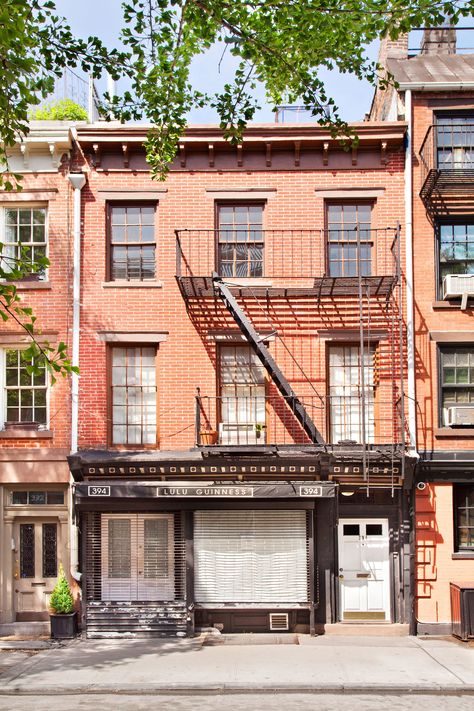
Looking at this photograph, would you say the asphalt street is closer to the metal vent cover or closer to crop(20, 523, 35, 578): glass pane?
the metal vent cover

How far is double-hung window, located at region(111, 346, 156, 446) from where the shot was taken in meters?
18.1

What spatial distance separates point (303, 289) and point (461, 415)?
162 inches

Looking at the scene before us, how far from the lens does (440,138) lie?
18312mm

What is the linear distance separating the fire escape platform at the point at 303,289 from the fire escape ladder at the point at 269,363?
0.44 metres

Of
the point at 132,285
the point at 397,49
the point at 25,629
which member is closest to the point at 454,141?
the point at 397,49

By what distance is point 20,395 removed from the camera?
59.6 ft

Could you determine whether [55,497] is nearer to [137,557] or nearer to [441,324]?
[137,557]

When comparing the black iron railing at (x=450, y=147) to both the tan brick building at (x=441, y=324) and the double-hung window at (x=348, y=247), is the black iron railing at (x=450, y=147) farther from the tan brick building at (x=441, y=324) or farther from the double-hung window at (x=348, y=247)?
the double-hung window at (x=348, y=247)

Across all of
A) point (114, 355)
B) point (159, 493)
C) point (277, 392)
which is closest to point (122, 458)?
point (159, 493)

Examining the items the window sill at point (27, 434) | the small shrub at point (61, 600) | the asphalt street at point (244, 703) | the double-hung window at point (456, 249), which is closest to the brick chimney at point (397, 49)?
the double-hung window at point (456, 249)

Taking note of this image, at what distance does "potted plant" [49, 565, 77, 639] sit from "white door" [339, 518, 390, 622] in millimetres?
5424

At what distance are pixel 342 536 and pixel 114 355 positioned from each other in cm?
608

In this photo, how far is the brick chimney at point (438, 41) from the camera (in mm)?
21047

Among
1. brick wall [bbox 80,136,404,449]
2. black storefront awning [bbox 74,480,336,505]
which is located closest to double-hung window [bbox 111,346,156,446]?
brick wall [bbox 80,136,404,449]
